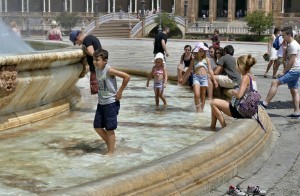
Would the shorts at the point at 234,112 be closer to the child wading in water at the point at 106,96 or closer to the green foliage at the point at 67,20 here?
the child wading in water at the point at 106,96

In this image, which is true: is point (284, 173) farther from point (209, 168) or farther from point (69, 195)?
point (69, 195)

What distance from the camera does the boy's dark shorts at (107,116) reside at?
5996mm

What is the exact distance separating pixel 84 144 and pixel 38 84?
4.42ft

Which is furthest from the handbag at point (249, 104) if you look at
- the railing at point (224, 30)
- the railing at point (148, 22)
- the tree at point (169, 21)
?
the tree at point (169, 21)

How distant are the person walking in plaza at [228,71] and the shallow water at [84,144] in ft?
2.40

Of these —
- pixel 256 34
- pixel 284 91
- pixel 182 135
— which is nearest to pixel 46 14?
pixel 256 34

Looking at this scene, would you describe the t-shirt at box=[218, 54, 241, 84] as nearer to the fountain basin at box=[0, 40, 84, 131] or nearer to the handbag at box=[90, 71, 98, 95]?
the handbag at box=[90, 71, 98, 95]

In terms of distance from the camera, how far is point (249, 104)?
23.5 feet

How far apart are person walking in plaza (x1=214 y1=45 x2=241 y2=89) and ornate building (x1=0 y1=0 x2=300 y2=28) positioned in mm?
48825

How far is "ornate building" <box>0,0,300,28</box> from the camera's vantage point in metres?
64.0

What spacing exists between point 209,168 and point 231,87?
15.6 ft

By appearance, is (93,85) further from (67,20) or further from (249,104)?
(67,20)

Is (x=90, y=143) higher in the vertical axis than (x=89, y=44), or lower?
lower

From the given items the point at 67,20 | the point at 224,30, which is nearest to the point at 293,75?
the point at 224,30
